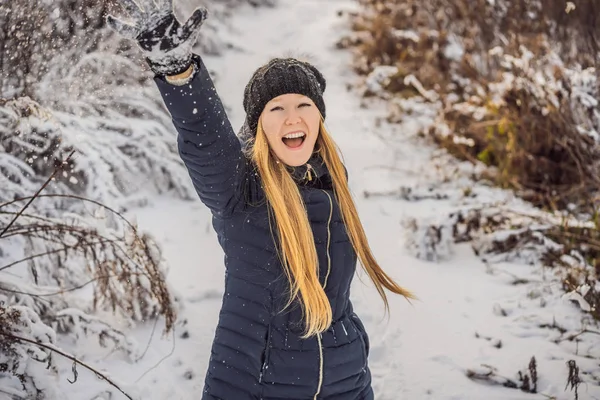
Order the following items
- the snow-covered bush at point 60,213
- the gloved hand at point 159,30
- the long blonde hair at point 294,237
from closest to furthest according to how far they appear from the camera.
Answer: the gloved hand at point 159,30
the long blonde hair at point 294,237
the snow-covered bush at point 60,213

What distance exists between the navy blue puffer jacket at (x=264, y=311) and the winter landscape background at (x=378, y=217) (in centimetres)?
54

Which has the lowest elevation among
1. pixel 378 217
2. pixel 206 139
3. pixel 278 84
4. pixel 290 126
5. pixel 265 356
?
pixel 265 356

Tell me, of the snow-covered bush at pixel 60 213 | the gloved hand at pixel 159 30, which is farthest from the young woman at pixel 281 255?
the snow-covered bush at pixel 60 213

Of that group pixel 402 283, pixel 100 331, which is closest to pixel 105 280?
pixel 100 331

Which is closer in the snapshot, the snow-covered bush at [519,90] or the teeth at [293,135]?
the teeth at [293,135]

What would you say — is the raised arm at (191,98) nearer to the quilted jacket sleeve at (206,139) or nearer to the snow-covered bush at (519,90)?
the quilted jacket sleeve at (206,139)

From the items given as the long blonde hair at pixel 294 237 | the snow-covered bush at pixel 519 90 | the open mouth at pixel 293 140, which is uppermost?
the snow-covered bush at pixel 519 90

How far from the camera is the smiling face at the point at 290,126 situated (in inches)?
68.5

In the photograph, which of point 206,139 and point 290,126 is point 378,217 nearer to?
point 290,126

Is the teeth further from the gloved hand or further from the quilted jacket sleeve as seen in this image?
the gloved hand

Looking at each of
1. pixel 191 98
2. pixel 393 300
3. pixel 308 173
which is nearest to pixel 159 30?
pixel 191 98

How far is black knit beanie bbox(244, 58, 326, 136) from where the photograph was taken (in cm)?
175

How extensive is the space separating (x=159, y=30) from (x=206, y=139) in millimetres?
293

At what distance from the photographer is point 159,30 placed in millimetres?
1379
